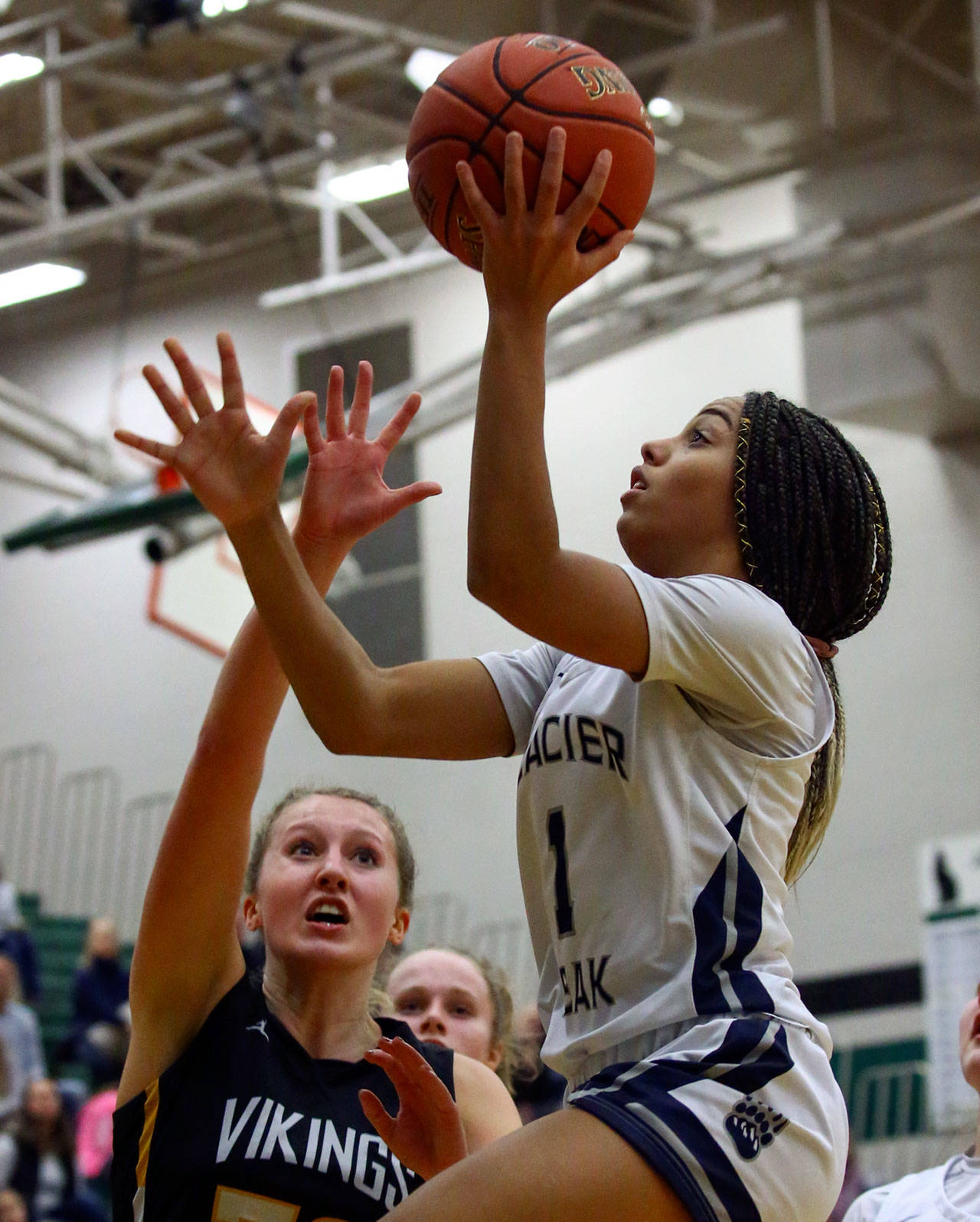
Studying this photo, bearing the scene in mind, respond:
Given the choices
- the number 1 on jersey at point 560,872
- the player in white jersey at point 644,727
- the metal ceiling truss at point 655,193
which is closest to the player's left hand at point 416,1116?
the player in white jersey at point 644,727

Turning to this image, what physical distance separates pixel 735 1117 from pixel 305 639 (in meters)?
0.78

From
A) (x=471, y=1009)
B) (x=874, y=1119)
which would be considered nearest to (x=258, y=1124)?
(x=471, y=1009)

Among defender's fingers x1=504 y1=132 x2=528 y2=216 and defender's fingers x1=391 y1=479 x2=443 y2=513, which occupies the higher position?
defender's fingers x1=504 y1=132 x2=528 y2=216

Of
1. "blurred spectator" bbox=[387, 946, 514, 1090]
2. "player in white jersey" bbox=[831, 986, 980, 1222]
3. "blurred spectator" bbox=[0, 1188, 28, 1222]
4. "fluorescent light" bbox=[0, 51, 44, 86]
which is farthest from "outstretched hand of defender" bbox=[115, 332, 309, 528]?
"fluorescent light" bbox=[0, 51, 44, 86]

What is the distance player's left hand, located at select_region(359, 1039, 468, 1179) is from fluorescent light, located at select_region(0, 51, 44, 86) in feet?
33.5

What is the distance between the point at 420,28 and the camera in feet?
34.4

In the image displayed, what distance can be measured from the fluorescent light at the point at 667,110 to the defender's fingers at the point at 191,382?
31.3 feet

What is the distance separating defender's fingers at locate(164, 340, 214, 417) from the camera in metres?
2.30

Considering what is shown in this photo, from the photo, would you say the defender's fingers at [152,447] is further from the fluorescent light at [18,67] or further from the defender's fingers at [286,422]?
the fluorescent light at [18,67]

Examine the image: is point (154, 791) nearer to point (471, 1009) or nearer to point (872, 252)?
point (872, 252)

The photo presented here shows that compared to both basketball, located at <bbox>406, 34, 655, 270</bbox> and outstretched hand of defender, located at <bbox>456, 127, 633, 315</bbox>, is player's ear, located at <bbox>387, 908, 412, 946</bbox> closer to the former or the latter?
basketball, located at <bbox>406, 34, 655, 270</bbox>

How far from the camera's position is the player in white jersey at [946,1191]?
3.02 m

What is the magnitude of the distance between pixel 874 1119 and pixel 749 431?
32.9 ft

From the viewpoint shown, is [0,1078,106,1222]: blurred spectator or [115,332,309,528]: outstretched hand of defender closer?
[115,332,309,528]: outstretched hand of defender
